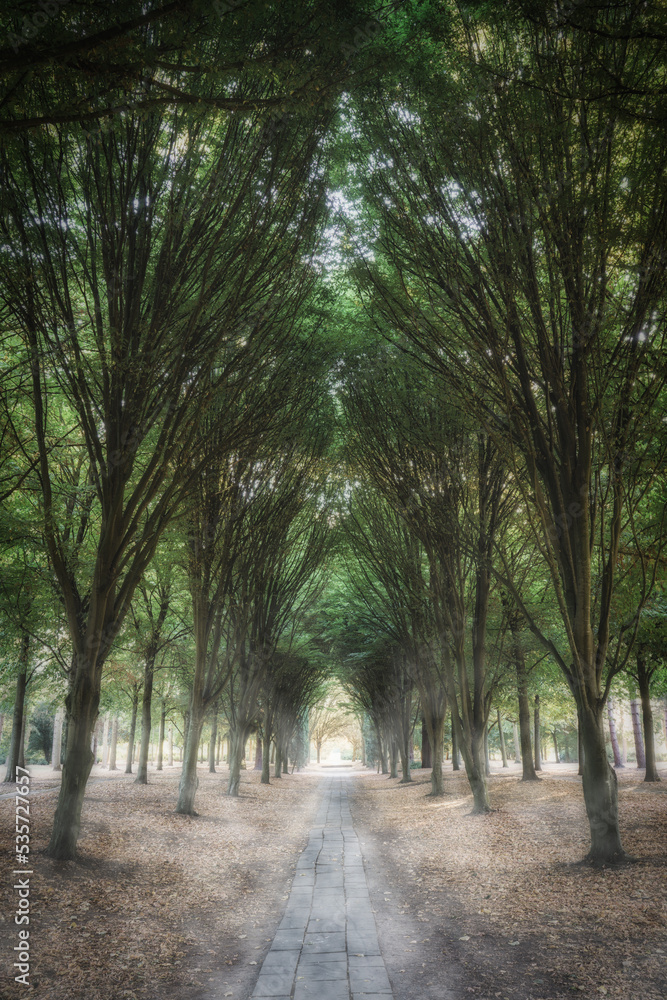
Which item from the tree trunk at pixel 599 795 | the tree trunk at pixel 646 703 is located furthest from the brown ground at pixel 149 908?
the tree trunk at pixel 646 703

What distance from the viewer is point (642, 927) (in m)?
4.48

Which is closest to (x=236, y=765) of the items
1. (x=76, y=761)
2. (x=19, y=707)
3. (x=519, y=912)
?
(x=19, y=707)

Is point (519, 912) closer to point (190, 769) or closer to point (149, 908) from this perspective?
point (149, 908)

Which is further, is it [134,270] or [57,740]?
[57,740]

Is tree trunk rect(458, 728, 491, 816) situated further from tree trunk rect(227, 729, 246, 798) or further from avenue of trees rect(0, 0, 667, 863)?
tree trunk rect(227, 729, 246, 798)

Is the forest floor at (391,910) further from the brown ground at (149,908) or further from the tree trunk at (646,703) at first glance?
the tree trunk at (646,703)

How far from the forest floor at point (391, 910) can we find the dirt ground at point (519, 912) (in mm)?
18

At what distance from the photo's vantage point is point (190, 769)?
12.1 m

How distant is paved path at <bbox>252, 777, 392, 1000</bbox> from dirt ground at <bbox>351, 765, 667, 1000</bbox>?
0.57 ft

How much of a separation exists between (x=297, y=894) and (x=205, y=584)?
21.1 ft

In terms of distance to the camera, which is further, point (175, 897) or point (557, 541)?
point (557, 541)

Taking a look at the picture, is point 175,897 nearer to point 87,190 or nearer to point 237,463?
point 237,463

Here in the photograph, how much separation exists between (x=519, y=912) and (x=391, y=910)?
1.31 m

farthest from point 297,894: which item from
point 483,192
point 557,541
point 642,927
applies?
point 483,192
